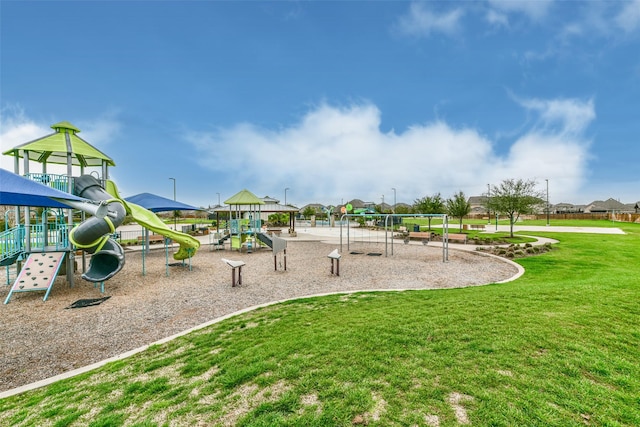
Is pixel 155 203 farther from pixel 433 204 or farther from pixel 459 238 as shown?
pixel 433 204

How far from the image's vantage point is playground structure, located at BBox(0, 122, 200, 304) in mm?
8594

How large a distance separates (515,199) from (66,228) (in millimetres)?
30747

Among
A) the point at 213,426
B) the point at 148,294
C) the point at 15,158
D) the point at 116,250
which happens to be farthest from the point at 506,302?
the point at 15,158

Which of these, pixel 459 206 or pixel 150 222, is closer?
pixel 150 222

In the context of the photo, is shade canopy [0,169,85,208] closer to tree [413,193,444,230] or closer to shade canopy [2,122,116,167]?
shade canopy [2,122,116,167]

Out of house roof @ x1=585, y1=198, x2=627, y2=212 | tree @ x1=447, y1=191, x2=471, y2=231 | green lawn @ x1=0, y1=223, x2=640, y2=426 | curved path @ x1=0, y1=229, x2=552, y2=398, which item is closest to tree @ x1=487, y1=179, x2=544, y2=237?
tree @ x1=447, y1=191, x2=471, y2=231

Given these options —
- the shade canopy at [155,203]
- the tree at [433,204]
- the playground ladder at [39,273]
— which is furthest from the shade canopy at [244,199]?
the tree at [433,204]

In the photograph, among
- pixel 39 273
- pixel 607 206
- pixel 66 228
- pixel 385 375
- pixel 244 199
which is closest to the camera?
pixel 385 375

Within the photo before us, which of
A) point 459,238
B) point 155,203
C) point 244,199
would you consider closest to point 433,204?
point 459,238

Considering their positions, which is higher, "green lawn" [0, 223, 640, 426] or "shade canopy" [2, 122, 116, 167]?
"shade canopy" [2, 122, 116, 167]

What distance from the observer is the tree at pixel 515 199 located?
25.7 metres

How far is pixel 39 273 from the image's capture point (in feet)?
28.6

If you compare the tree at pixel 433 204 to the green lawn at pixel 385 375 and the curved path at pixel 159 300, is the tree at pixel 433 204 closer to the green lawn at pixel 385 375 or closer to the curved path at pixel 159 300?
the curved path at pixel 159 300

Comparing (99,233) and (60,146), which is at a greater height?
(60,146)
